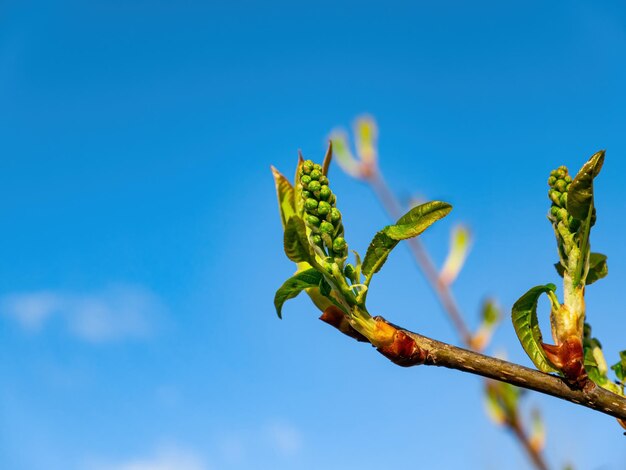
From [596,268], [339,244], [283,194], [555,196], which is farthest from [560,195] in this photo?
[283,194]

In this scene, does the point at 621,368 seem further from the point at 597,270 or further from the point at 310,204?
the point at 310,204

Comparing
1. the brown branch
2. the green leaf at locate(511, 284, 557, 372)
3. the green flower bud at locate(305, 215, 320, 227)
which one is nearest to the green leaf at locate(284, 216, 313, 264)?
the green flower bud at locate(305, 215, 320, 227)

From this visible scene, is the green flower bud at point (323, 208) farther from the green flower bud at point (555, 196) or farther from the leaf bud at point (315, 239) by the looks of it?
the green flower bud at point (555, 196)

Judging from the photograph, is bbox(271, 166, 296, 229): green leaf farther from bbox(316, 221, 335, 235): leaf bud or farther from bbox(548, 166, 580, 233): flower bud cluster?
bbox(548, 166, 580, 233): flower bud cluster

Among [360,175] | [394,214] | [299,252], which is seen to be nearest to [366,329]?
[299,252]

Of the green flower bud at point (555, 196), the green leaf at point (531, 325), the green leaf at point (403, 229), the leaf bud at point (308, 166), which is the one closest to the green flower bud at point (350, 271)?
the green leaf at point (403, 229)
